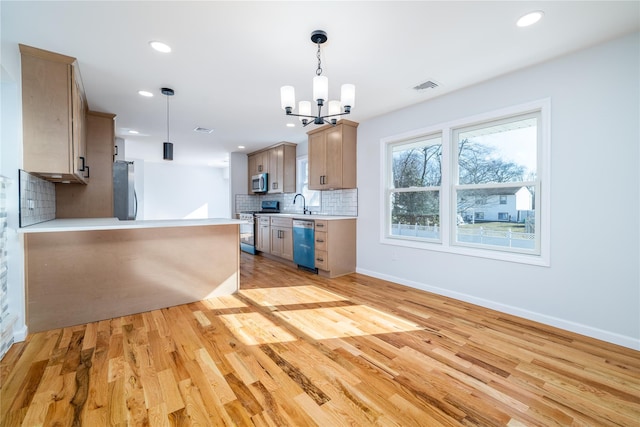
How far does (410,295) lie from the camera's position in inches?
132

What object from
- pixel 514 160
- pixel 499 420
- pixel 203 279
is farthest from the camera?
pixel 203 279

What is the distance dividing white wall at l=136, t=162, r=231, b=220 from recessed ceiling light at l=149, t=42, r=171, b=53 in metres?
5.71

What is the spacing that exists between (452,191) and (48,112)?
13.4 ft

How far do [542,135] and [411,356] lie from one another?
2351 millimetres

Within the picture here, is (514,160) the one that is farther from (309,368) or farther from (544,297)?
(309,368)

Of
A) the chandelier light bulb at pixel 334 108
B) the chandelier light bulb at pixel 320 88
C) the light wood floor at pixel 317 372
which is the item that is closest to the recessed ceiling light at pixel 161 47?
the chandelier light bulb at pixel 320 88

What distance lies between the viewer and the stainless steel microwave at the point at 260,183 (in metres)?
6.26

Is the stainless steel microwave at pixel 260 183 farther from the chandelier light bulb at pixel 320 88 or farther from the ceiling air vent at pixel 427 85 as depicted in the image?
the chandelier light bulb at pixel 320 88

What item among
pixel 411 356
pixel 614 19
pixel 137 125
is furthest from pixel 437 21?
pixel 137 125

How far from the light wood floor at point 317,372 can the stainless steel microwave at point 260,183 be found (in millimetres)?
3816

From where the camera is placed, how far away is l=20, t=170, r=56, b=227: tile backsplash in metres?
2.36

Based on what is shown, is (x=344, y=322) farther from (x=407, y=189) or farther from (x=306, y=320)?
(x=407, y=189)

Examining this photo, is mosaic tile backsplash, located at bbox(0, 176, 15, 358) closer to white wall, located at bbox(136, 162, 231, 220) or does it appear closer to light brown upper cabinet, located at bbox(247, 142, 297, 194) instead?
light brown upper cabinet, located at bbox(247, 142, 297, 194)

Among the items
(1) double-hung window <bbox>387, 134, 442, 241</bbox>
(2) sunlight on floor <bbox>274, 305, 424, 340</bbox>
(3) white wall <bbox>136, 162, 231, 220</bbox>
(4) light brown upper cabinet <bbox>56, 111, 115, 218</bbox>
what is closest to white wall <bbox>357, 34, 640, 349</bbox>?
(1) double-hung window <bbox>387, 134, 442, 241</bbox>
